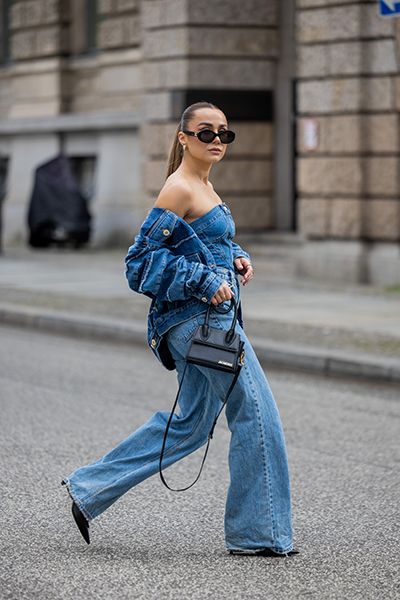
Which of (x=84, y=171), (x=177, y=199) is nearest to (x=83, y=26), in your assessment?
(x=84, y=171)

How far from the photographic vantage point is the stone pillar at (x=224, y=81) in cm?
1961

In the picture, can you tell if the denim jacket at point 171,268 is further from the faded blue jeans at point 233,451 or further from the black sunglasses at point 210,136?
the black sunglasses at point 210,136

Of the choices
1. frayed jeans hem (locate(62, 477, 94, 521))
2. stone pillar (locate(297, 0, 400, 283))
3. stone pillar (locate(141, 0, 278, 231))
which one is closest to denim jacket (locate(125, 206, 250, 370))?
frayed jeans hem (locate(62, 477, 94, 521))

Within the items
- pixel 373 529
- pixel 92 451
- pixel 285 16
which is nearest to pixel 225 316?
pixel 373 529

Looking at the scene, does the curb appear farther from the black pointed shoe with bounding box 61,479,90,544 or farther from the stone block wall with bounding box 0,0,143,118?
the stone block wall with bounding box 0,0,143,118

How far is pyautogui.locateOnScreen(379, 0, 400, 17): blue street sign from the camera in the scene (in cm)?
1133

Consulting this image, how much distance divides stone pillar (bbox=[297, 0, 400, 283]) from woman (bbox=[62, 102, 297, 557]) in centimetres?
1138

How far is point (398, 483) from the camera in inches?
289

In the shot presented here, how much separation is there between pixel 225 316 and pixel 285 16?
14.9m

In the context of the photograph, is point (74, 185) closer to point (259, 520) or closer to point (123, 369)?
point (123, 369)

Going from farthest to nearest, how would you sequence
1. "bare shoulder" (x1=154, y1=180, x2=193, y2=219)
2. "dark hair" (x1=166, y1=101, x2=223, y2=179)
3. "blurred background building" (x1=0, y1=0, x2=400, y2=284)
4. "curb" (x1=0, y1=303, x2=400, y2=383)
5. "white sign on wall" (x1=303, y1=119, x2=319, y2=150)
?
"white sign on wall" (x1=303, y1=119, x2=319, y2=150), "blurred background building" (x1=0, y1=0, x2=400, y2=284), "curb" (x1=0, y1=303, x2=400, y2=383), "dark hair" (x1=166, y1=101, x2=223, y2=179), "bare shoulder" (x1=154, y1=180, x2=193, y2=219)

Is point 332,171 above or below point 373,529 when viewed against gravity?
above

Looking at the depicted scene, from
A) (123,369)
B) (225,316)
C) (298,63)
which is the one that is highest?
(298,63)

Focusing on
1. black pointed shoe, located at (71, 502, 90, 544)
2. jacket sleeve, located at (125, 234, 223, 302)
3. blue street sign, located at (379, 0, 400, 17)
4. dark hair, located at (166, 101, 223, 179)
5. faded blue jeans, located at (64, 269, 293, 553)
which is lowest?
black pointed shoe, located at (71, 502, 90, 544)
